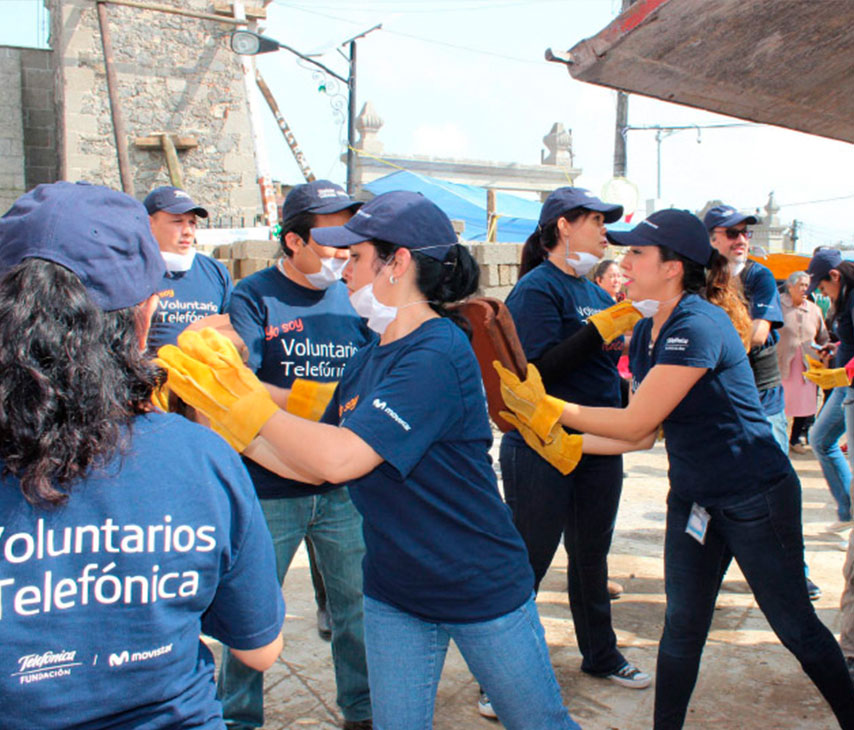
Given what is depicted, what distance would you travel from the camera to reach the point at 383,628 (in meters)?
1.98

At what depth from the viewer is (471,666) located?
195 centimetres

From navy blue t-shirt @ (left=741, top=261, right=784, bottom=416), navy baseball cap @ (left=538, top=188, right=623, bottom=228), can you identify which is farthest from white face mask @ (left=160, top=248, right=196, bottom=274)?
navy blue t-shirt @ (left=741, top=261, right=784, bottom=416)

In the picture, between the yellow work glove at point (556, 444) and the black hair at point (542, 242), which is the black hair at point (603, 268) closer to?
the black hair at point (542, 242)

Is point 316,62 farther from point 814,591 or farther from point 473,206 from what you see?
point 814,591

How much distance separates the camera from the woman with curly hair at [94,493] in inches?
41.9

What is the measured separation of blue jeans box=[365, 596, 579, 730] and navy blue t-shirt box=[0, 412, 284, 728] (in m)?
0.76

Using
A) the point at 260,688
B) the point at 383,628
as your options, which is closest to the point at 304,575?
the point at 260,688

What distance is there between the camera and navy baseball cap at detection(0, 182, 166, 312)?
3.67 ft

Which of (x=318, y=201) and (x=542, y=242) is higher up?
(x=318, y=201)

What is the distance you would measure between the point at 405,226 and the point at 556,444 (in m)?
1.16

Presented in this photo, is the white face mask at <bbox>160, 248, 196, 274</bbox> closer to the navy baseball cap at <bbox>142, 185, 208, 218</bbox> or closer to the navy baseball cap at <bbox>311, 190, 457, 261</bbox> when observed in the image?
the navy baseball cap at <bbox>142, 185, 208, 218</bbox>

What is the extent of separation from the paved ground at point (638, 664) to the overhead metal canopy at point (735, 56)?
87.5 inches

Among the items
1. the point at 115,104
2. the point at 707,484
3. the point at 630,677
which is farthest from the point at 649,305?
the point at 115,104

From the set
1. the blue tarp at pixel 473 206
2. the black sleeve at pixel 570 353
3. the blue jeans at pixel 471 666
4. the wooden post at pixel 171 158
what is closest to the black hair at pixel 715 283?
the black sleeve at pixel 570 353
